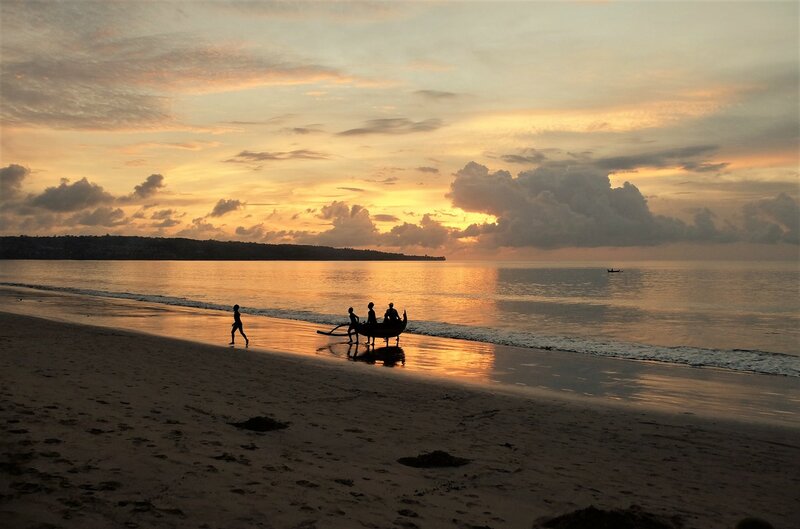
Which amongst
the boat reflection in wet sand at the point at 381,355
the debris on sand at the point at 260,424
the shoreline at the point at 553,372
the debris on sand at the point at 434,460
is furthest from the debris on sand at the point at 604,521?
the boat reflection in wet sand at the point at 381,355

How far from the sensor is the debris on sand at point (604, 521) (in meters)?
6.41

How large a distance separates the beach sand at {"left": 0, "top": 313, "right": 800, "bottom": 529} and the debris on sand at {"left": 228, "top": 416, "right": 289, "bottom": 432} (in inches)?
7.4

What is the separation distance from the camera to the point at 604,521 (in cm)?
646

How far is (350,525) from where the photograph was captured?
627 cm

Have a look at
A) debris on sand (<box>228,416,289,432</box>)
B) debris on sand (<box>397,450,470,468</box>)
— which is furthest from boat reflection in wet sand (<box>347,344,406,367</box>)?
debris on sand (<box>397,450,470,468</box>)

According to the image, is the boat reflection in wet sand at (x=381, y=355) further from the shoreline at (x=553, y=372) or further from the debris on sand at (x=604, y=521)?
the debris on sand at (x=604, y=521)

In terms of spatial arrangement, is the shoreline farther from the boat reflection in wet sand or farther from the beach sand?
the beach sand

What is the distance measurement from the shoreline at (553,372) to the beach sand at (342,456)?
2.06m

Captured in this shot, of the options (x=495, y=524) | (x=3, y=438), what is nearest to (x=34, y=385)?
(x=3, y=438)

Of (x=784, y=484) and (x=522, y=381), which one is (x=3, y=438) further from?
(x=522, y=381)

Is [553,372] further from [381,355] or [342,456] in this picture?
[342,456]

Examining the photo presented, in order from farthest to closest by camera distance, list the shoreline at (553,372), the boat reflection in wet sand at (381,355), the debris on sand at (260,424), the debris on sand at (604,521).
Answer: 1. the boat reflection in wet sand at (381,355)
2. the shoreline at (553,372)
3. the debris on sand at (260,424)
4. the debris on sand at (604,521)

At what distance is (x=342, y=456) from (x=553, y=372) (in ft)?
48.4

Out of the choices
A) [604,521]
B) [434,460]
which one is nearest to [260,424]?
[434,460]
